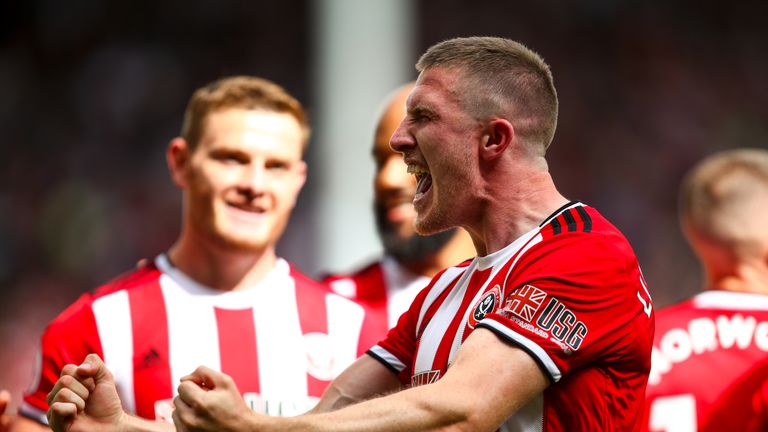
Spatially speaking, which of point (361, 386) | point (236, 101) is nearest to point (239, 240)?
point (236, 101)

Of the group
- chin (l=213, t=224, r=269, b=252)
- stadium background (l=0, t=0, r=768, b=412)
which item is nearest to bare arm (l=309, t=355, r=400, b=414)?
chin (l=213, t=224, r=269, b=252)

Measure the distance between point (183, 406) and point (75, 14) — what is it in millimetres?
8585

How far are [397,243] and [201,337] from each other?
0.91 m

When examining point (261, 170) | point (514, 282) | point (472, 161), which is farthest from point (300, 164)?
point (514, 282)

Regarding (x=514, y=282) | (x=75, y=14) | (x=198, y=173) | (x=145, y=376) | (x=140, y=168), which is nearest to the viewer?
(x=514, y=282)

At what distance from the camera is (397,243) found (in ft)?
12.8

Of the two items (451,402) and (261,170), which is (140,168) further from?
(451,402)

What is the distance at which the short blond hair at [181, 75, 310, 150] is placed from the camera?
348cm

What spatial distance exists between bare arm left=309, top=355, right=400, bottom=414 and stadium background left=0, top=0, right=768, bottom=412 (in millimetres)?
5737

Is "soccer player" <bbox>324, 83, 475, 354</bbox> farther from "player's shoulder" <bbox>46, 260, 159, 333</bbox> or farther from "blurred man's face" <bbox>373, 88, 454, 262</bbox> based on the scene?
"player's shoulder" <bbox>46, 260, 159, 333</bbox>

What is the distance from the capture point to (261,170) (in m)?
3.40

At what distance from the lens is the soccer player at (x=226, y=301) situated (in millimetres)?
3180

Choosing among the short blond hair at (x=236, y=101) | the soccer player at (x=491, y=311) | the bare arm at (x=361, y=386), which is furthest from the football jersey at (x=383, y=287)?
the soccer player at (x=491, y=311)

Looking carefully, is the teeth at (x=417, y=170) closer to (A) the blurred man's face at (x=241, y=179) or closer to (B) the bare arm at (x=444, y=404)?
(B) the bare arm at (x=444, y=404)
